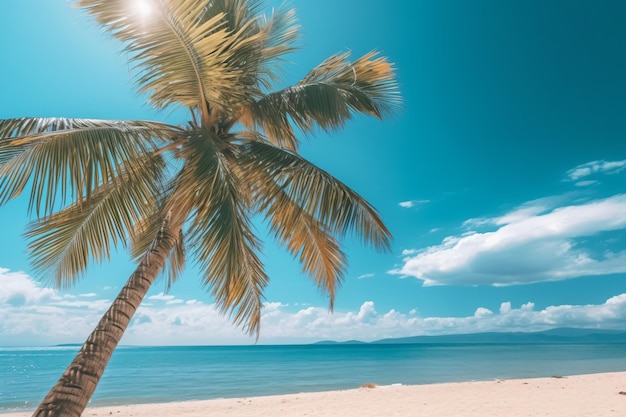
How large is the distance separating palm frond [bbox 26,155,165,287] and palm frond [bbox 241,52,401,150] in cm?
147

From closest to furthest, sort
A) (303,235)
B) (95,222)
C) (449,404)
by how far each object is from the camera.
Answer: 1. (95,222)
2. (303,235)
3. (449,404)

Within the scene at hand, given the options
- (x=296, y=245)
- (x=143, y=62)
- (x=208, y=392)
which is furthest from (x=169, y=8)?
(x=208, y=392)

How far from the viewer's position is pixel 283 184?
5262 mm

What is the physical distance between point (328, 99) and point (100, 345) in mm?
3481

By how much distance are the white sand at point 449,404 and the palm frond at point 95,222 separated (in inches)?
244

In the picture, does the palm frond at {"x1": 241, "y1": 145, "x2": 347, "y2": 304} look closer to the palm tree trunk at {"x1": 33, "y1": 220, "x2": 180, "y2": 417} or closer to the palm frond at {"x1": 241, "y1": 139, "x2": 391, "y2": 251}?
the palm frond at {"x1": 241, "y1": 139, "x2": 391, "y2": 251}

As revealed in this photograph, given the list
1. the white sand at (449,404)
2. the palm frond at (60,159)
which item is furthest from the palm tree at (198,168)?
the white sand at (449,404)

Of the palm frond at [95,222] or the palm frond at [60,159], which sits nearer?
the palm frond at [60,159]

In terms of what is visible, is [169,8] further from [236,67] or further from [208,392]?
[208,392]

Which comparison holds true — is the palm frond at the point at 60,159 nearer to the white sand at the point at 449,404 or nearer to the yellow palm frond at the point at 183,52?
the yellow palm frond at the point at 183,52

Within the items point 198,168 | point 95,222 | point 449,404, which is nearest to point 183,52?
point 198,168

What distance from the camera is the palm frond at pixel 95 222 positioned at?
472 centimetres

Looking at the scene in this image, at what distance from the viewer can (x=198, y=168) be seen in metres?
4.15

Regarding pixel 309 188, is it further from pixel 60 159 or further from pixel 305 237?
pixel 60 159
